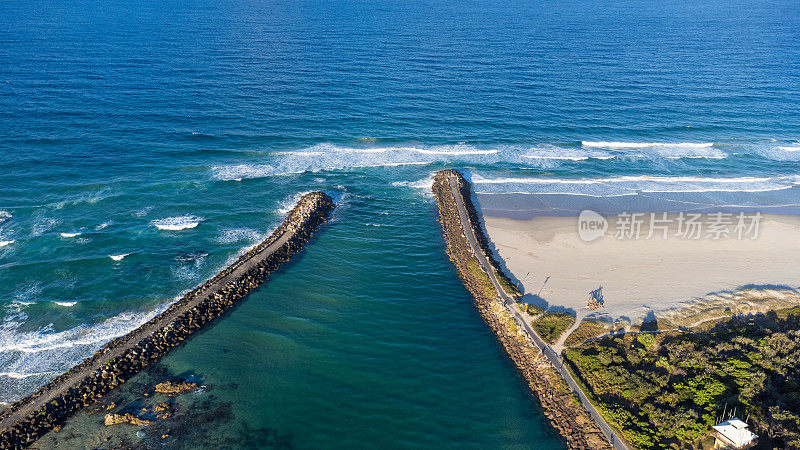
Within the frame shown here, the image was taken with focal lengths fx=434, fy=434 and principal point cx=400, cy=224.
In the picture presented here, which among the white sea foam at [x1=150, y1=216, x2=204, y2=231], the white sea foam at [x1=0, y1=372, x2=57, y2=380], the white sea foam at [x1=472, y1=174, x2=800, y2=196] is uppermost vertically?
the white sea foam at [x1=472, y1=174, x2=800, y2=196]

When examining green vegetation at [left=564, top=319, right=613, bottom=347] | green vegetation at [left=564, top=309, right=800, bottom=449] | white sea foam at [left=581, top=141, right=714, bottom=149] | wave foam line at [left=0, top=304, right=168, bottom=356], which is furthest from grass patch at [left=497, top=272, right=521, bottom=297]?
white sea foam at [left=581, top=141, right=714, bottom=149]

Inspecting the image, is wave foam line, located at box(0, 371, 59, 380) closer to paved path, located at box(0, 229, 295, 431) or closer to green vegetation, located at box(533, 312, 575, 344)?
paved path, located at box(0, 229, 295, 431)

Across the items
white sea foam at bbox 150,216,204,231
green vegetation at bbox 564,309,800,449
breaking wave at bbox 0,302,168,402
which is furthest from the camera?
white sea foam at bbox 150,216,204,231

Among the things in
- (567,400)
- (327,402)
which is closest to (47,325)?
(327,402)

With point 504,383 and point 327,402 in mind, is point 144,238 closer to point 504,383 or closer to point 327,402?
point 327,402

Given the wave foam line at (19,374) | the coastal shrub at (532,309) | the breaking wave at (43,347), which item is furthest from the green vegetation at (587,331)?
the wave foam line at (19,374)

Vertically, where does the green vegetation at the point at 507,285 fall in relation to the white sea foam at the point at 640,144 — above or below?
below

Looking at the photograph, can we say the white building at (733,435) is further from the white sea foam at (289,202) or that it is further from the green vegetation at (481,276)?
the white sea foam at (289,202)
